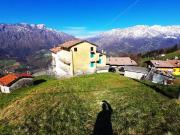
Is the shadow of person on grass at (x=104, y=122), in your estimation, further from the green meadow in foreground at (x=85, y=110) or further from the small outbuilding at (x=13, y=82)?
the small outbuilding at (x=13, y=82)

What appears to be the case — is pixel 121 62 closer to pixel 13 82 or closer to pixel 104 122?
pixel 13 82

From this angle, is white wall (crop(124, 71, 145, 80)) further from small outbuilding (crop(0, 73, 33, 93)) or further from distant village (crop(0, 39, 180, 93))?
small outbuilding (crop(0, 73, 33, 93))

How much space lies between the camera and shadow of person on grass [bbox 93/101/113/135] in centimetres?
2400

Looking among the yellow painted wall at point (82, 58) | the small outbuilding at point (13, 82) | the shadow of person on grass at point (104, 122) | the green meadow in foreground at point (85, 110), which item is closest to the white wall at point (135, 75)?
the yellow painted wall at point (82, 58)

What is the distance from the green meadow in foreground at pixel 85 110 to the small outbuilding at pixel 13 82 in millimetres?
5529

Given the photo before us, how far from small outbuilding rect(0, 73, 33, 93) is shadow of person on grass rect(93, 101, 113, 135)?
86.6 ft

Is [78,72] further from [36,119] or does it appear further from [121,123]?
[121,123]

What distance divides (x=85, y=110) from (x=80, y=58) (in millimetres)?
29292

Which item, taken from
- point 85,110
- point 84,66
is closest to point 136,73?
point 84,66

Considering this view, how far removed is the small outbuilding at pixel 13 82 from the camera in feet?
168

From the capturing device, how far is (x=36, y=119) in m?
29.8

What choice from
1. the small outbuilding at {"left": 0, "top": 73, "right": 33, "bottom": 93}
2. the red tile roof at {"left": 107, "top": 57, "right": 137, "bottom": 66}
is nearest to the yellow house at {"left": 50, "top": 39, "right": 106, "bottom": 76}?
the small outbuilding at {"left": 0, "top": 73, "right": 33, "bottom": 93}

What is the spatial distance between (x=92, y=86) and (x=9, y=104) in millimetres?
15077

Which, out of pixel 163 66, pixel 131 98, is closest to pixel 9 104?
pixel 131 98
